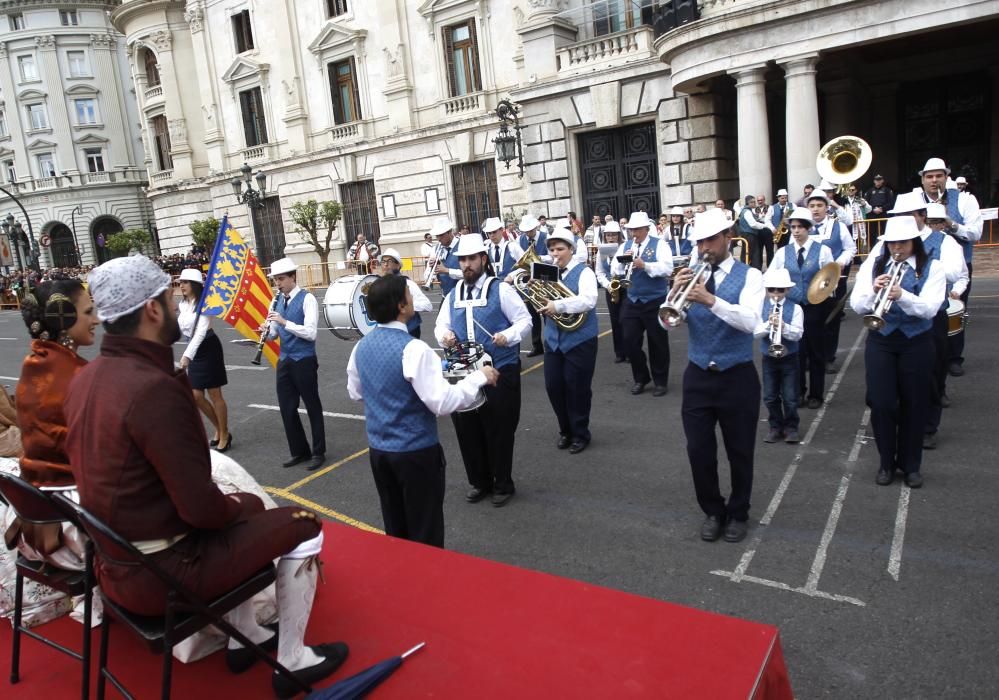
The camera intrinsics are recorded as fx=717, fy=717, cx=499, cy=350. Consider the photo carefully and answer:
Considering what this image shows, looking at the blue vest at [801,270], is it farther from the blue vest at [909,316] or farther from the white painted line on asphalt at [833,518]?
the blue vest at [909,316]

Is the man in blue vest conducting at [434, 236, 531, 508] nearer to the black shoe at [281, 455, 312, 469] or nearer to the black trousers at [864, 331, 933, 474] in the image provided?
the black shoe at [281, 455, 312, 469]

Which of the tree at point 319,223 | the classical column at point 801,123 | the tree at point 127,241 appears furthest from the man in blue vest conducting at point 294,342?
the tree at point 127,241

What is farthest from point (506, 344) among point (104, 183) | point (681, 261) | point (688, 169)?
point (104, 183)

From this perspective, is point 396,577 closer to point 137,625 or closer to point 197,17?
point 137,625

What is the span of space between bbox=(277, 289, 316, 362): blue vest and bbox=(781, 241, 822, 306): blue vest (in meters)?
5.04

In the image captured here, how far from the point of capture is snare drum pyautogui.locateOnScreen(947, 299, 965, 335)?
7.32 meters

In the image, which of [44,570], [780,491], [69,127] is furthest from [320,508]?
[69,127]

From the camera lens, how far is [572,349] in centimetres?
698

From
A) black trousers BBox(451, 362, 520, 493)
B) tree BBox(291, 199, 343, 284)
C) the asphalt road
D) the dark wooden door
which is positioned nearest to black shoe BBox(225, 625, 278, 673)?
the asphalt road

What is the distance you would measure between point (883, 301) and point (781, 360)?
171cm

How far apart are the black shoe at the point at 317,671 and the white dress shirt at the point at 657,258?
6.79 meters

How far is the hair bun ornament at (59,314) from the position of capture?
12.7ft

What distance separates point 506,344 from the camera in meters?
5.82

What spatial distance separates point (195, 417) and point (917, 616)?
391 centimetres
